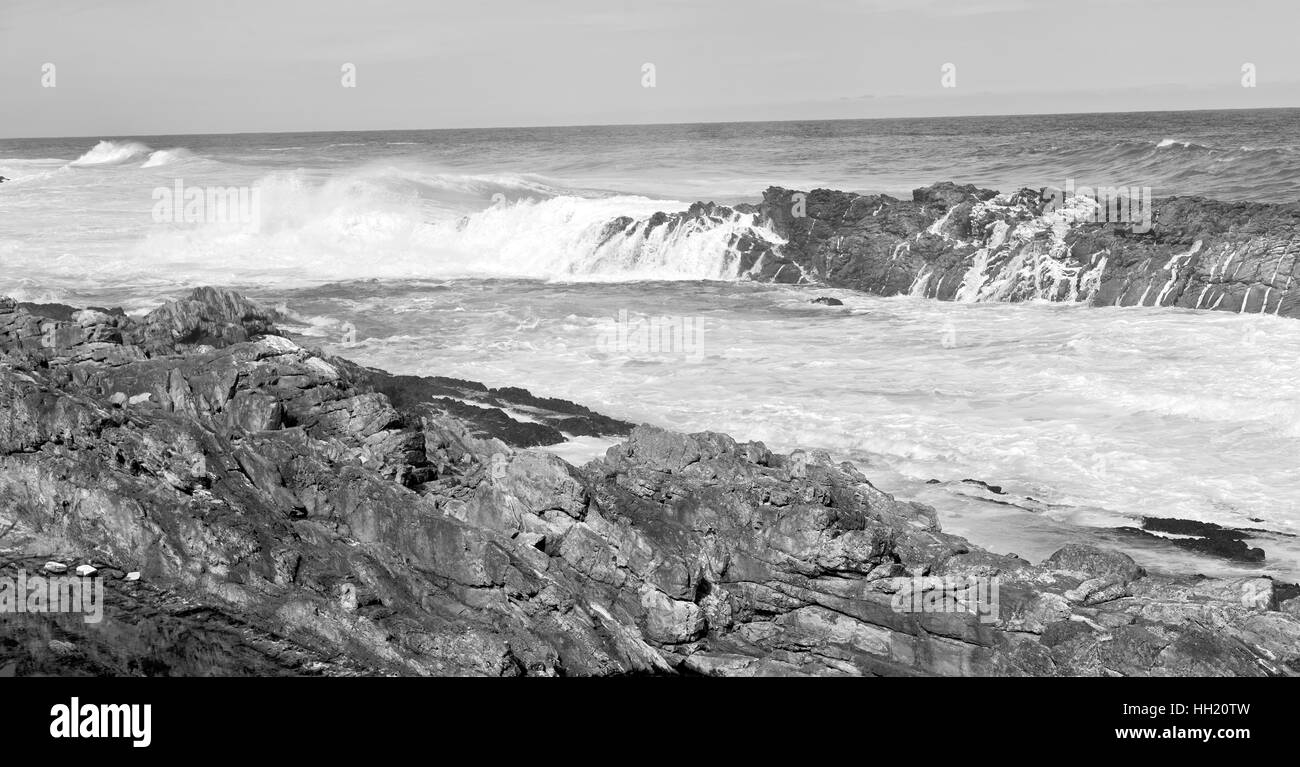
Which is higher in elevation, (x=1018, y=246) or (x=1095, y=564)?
(x=1018, y=246)

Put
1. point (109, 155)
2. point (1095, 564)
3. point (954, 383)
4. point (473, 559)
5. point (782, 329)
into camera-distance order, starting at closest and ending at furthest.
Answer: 1. point (473, 559)
2. point (1095, 564)
3. point (954, 383)
4. point (782, 329)
5. point (109, 155)

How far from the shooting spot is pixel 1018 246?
1494 inches

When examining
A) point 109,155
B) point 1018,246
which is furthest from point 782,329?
point 109,155

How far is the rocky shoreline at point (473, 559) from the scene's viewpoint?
28.3ft

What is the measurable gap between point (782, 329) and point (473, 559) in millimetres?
23177

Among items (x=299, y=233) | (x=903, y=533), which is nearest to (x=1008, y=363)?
(x=903, y=533)

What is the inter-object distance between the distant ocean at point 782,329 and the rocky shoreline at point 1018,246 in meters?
1.39

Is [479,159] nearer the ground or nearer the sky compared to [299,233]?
nearer the sky

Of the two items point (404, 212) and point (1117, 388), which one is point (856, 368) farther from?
point (404, 212)

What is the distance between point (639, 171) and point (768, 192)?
3401 cm

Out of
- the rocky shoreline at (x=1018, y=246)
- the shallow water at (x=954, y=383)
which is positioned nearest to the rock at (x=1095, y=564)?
the shallow water at (x=954, y=383)

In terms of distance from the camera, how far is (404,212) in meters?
56.1

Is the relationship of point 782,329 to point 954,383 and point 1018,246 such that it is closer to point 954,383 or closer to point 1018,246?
point 954,383

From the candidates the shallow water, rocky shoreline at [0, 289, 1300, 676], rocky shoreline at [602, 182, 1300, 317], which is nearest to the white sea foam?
rocky shoreline at [602, 182, 1300, 317]
